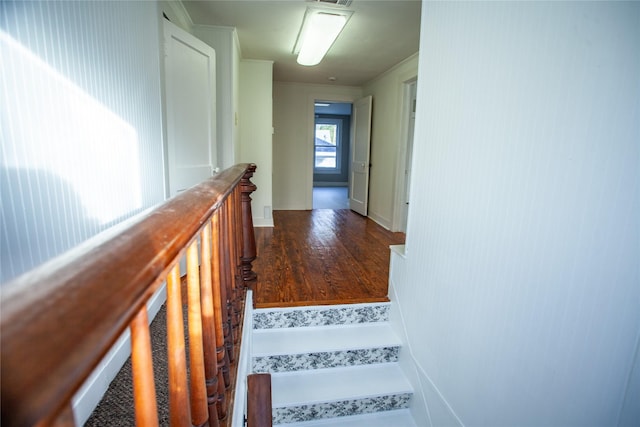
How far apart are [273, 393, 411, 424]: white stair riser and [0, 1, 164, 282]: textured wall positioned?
1.55 meters

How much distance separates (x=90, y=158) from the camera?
4.47ft

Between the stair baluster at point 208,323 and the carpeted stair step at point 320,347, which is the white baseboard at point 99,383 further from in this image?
the carpeted stair step at point 320,347

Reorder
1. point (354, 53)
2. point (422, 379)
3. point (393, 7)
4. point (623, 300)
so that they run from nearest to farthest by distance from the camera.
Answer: point (623, 300) < point (422, 379) < point (393, 7) < point (354, 53)

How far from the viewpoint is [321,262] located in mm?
3416

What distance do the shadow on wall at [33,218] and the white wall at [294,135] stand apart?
16.0 ft

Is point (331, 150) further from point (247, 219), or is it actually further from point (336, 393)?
point (336, 393)

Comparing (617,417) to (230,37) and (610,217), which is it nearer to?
(610,217)

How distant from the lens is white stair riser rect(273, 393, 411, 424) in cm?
210

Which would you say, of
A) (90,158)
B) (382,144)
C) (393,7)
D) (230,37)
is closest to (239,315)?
(90,158)

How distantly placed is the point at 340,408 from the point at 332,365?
0.28 meters

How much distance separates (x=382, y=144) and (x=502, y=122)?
3.87m

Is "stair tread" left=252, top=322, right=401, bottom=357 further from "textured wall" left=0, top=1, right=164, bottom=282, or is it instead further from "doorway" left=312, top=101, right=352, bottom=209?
"doorway" left=312, top=101, right=352, bottom=209

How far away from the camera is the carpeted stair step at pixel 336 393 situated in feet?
6.91


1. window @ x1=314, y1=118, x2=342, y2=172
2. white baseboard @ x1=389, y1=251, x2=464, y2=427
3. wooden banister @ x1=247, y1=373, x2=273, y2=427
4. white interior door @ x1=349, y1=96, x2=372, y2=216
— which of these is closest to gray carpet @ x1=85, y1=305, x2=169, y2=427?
wooden banister @ x1=247, y1=373, x2=273, y2=427
